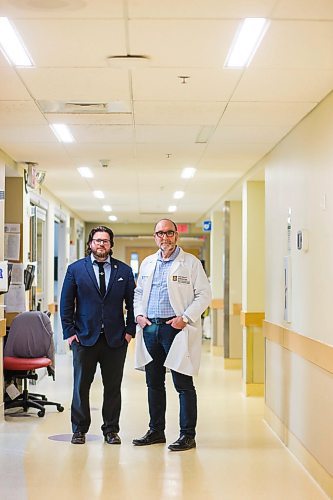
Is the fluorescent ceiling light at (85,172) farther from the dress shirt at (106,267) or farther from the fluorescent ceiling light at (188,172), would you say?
the dress shirt at (106,267)

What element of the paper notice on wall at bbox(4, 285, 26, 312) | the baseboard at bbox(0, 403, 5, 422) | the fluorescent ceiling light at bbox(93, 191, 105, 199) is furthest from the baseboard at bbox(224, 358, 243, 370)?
the baseboard at bbox(0, 403, 5, 422)

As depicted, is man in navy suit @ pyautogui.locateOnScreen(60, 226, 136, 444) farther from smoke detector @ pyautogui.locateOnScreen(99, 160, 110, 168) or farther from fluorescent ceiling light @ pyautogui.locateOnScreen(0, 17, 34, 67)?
smoke detector @ pyautogui.locateOnScreen(99, 160, 110, 168)

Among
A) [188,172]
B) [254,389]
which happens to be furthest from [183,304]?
[188,172]

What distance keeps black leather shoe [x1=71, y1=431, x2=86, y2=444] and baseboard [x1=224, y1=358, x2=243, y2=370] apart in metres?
5.41

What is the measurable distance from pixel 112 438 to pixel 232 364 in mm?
5441

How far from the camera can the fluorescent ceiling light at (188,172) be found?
28.4 ft

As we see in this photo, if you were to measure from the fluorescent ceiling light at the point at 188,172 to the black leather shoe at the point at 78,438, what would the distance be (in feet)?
11.8

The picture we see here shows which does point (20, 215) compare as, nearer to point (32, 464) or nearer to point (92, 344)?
point (92, 344)

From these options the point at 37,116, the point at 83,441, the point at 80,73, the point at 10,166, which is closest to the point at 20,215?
the point at 10,166

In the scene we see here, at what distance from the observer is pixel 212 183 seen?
9.88 m

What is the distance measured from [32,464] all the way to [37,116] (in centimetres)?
252

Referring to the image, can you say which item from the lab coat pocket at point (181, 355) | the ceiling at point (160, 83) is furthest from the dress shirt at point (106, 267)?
the ceiling at point (160, 83)

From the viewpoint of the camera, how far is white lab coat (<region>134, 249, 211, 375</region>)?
572cm

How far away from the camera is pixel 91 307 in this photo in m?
5.85
